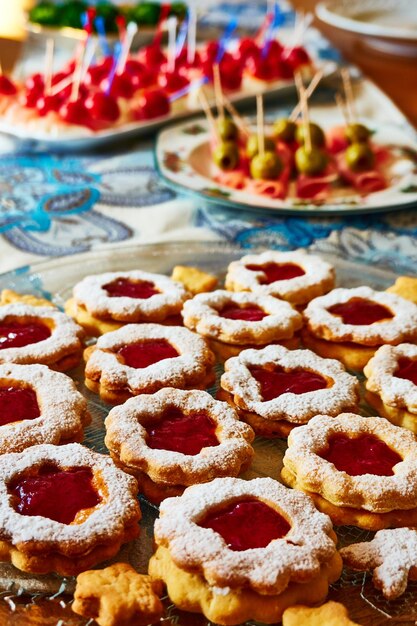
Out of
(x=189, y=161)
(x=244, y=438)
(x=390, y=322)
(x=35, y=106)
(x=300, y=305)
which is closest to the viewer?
(x=244, y=438)

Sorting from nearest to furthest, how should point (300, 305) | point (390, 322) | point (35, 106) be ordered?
point (390, 322)
point (300, 305)
point (35, 106)

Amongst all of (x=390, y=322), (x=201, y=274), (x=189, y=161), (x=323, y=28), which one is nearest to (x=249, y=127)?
(x=189, y=161)

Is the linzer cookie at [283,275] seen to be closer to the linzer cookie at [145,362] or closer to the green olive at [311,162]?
the linzer cookie at [145,362]

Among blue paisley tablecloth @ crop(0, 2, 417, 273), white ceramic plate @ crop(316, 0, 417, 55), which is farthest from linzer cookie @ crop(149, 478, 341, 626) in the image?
white ceramic plate @ crop(316, 0, 417, 55)

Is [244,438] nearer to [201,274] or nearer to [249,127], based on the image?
[201,274]

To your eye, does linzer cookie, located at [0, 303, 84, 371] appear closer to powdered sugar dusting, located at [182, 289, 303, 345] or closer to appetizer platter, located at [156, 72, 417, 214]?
powdered sugar dusting, located at [182, 289, 303, 345]

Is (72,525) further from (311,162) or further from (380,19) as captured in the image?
(380,19)

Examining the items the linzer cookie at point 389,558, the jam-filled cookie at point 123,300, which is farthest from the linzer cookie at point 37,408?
the linzer cookie at point 389,558
